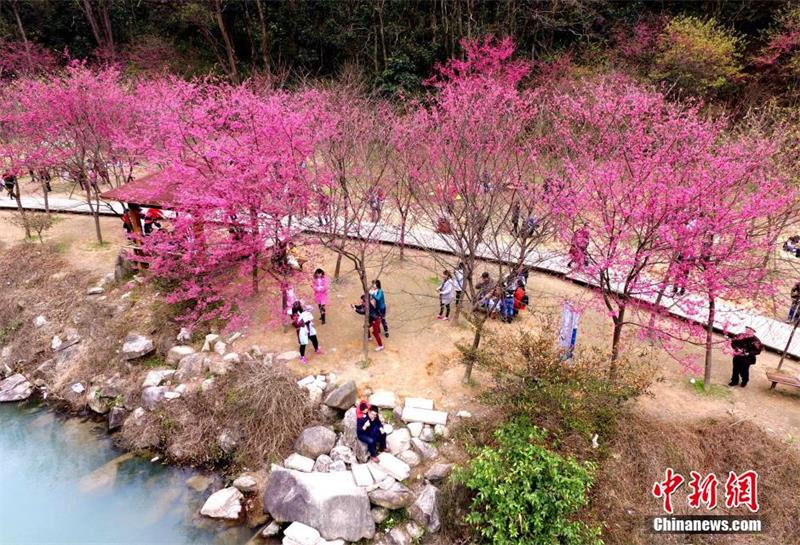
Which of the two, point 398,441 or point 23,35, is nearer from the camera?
point 398,441

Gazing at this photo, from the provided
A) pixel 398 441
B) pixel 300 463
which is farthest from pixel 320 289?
pixel 398 441

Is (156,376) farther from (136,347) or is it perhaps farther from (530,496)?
(530,496)

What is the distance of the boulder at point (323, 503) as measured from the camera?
26.2 feet

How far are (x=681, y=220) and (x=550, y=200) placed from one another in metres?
2.88

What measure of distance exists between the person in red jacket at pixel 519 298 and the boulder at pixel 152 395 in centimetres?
844

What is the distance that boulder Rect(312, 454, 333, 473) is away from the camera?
28.9ft

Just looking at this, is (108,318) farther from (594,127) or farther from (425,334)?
(594,127)

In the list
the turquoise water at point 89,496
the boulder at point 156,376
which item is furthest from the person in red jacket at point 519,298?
the boulder at point 156,376

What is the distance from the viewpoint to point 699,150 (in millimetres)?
11172

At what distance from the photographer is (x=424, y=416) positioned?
9.38m

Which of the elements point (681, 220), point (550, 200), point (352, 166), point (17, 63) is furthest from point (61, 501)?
point (17, 63)

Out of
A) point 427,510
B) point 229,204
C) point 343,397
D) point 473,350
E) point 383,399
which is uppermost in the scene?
point 229,204

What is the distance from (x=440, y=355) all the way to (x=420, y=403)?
1684 millimetres

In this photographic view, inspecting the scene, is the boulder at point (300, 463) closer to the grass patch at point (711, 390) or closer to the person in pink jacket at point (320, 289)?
the person in pink jacket at point (320, 289)
